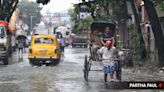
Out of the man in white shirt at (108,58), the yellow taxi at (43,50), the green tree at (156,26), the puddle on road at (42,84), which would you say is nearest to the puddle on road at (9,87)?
the puddle on road at (42,84)

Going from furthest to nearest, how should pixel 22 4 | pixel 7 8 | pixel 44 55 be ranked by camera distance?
1. pixel 22 4
2. pixel 7 8
3. pixel 44 55

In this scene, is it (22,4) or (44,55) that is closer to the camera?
(44,55)

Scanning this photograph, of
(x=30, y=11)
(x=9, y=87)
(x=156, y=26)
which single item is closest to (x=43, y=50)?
(x=156, y=26)

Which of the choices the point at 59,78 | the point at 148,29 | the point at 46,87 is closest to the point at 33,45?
the point at 59,78

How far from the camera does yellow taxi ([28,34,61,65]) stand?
3026cm

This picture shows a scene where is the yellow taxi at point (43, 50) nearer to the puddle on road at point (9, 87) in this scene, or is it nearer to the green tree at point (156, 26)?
the green tree at point (156, 26)

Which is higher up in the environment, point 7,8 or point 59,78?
point 7,8

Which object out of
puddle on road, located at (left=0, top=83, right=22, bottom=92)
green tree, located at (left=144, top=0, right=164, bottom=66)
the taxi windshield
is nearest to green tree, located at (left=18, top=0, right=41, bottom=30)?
the taxi windshield

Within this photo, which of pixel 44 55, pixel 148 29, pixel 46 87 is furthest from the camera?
pixel 148 29

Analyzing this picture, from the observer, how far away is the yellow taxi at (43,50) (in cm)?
3026

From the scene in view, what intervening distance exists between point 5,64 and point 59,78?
41.7ft

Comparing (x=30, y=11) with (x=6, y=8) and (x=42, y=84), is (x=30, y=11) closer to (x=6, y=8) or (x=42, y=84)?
(x=6, y=8)

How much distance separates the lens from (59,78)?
834 inches

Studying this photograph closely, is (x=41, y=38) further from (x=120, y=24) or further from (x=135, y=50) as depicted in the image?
(x=120, y=24)
